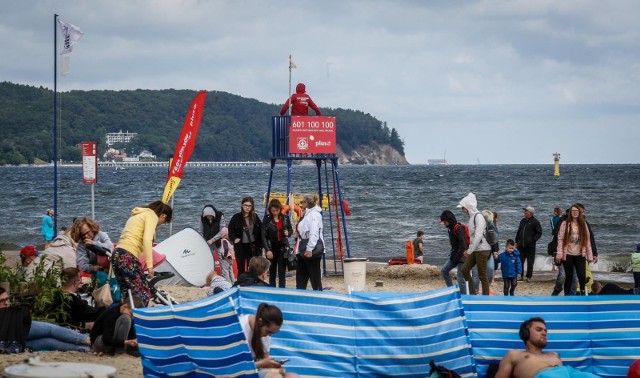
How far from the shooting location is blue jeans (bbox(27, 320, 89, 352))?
32.2 ft

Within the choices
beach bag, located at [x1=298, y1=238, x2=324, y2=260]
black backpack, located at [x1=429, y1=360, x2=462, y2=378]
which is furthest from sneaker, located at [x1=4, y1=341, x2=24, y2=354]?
beach bag, located at [x1=298, y1=238, x2=324, y2=260]

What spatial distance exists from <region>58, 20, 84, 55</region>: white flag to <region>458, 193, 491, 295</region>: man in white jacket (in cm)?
996

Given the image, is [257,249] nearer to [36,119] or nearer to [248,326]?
[248,326]

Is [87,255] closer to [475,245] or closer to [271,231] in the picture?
[271,231]

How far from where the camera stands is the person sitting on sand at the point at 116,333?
31.1 ft

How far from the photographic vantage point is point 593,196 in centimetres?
7156

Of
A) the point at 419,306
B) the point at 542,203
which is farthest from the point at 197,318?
the point at 542,203

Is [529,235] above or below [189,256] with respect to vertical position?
above

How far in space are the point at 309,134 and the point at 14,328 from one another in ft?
28.2

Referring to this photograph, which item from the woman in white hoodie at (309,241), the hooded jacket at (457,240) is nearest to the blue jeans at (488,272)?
the hooded jacket at (457,240)

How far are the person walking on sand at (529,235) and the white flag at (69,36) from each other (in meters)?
9.43

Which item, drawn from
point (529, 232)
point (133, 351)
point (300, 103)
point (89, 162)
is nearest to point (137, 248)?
point (133, 351)

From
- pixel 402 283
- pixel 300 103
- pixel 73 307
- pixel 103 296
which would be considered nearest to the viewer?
pixel 73 307

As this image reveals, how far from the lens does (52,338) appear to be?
994 centimetres
